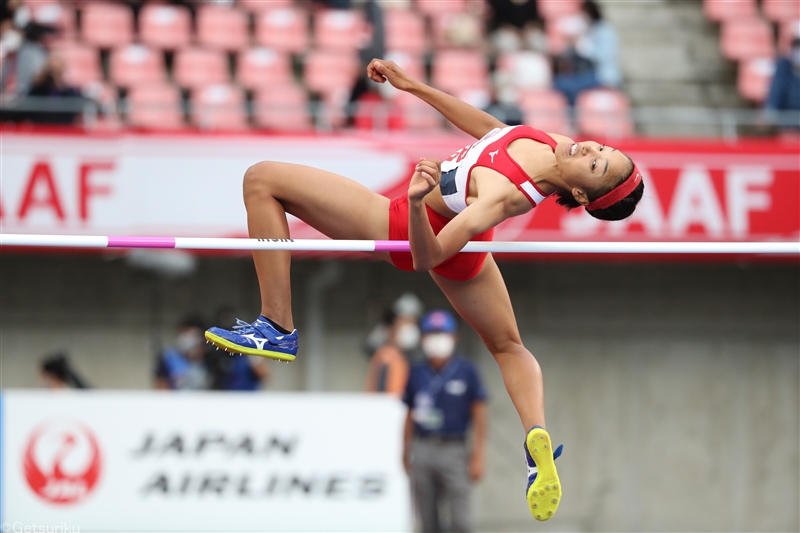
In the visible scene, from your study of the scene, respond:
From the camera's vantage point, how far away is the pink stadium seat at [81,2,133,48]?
10734 millimetres

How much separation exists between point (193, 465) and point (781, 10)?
8182 millimetres

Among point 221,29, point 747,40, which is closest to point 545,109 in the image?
point 747,40

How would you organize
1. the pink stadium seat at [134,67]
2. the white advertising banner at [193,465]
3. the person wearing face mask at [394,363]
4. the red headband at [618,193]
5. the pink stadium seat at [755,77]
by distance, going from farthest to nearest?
the pink stadium seat at [755,77], the pink stadium seat at [134,67], the person wearing face mask at [394,363], the white advertising banner at [193,465], the red headband at [618,193]

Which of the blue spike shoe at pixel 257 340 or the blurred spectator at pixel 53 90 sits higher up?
the blurred spectator at pixel 53 90

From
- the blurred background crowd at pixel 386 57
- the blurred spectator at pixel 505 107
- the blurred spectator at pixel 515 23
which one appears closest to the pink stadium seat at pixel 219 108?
the blurred background crowd at pixel 386 57

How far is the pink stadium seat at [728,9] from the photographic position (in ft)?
38.7

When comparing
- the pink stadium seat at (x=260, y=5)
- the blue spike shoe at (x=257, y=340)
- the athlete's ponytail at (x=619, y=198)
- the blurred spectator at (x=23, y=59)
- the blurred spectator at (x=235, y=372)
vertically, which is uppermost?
the pink stadium seat at (x=260, y=5)

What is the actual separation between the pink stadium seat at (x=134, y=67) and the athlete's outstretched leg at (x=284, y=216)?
6.17 metres

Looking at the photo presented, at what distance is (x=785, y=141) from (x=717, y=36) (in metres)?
3.23

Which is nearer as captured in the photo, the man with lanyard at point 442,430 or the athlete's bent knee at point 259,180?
the athlete's bent knee at point 259,180

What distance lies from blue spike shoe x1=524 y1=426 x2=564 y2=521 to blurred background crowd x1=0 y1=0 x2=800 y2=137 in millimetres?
4793

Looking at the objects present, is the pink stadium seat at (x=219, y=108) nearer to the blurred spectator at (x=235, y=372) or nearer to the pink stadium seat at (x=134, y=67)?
the pink stadium seat at (x=134, y=67)

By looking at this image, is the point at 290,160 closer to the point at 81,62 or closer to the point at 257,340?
the point at 81,62

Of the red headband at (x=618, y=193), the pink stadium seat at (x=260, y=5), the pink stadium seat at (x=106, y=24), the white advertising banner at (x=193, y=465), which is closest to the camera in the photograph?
the red headband at (x=618, y=193)
